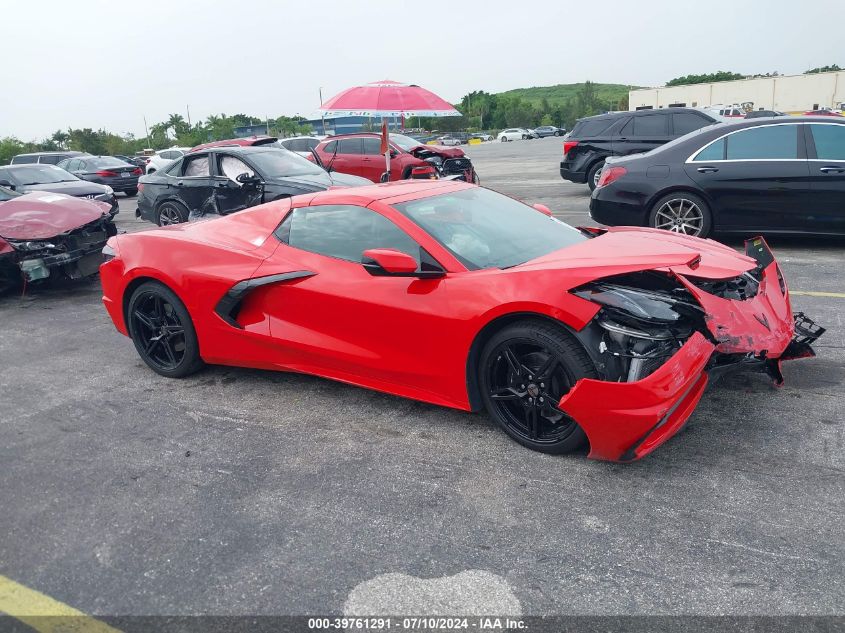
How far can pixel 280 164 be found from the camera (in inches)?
418

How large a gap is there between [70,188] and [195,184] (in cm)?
506

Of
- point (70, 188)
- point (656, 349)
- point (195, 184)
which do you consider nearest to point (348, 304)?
point (656, 349)

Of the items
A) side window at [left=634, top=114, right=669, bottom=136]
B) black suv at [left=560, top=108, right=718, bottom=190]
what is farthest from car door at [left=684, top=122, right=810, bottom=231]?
side window at [left=634, top=114, right=669, bottom=136]

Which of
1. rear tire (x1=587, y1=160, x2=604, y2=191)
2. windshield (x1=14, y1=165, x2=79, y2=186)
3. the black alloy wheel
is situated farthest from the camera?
windshield (x1=14, y1=165, x2=79, y2=186)

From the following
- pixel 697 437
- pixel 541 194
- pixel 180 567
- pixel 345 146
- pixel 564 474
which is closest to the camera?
pixel 180 567

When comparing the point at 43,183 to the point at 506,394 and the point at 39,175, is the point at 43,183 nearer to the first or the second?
the point at 39,175

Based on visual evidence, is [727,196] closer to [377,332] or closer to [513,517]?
[377,332]

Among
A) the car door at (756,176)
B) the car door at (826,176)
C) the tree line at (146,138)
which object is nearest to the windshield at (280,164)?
the car door at (756,176)

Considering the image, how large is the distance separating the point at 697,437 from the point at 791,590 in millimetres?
1191

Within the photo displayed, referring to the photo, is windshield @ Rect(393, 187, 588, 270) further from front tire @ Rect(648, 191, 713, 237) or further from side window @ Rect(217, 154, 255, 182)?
side window @ Rect(217, 154, 255, 182)

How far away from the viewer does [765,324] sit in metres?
3.65

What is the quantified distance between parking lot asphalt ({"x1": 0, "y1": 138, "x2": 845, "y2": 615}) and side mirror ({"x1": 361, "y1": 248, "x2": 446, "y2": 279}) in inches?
33.9

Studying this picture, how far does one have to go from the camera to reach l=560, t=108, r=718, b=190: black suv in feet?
41.9

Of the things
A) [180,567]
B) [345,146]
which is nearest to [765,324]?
[180,567]
